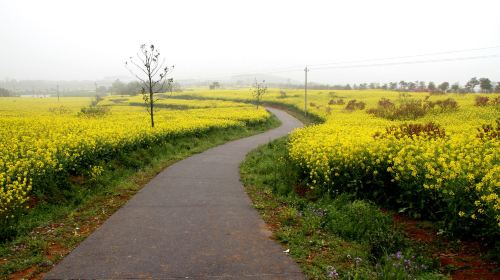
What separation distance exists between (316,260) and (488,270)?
94.6 inches

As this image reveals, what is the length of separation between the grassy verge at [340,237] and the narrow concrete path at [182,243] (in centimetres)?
35

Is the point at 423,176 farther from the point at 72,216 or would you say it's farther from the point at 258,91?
the point at 258,91

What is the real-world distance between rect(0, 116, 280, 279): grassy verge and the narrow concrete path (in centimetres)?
33

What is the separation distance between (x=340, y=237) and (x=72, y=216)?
558 centimetres

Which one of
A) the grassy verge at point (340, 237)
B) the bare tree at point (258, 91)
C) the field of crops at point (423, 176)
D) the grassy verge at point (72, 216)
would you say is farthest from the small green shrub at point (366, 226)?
the bare tree at point (258, 91)

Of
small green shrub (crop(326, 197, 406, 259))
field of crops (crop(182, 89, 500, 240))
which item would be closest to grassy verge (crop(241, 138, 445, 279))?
small green shrub (crop(326, 197, 406, 259))

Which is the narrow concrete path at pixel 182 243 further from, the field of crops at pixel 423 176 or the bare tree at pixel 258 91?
the bare tree at pixel 258 91

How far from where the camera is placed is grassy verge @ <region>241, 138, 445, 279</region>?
5.25 meters

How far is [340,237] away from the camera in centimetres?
667

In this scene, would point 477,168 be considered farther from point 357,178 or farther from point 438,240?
point 357,178

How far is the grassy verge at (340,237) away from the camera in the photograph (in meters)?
5.25

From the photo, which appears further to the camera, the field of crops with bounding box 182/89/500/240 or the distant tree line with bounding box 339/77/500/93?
the distant tree line with bounding box 339/77/500/93

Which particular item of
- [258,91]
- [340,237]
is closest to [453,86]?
[258,91]

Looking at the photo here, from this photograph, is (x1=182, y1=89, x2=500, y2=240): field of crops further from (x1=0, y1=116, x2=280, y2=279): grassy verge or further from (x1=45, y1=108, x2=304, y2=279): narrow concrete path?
(x1=0, y1=116, x2=280, y2=279): grassy verge
